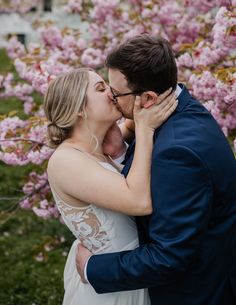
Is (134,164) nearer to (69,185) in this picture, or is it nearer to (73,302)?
(69,185)

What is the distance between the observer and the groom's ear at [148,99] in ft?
7.39

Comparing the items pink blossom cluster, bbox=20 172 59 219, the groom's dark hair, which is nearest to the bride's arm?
the groom's dark hair

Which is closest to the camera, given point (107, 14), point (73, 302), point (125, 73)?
point (125, 73)

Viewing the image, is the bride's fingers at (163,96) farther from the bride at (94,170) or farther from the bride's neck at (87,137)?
the bride's neck at (87,137)

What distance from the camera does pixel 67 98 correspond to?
8.22ft

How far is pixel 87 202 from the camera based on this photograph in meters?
2.44

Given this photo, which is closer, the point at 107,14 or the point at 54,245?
the point at 54,245

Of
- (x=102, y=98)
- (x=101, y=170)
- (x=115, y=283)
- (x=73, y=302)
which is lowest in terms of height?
(x=73, y=302)

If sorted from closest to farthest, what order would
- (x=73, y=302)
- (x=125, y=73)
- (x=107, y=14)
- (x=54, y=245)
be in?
(x=125, y=73), (x=73, y=302), (x=54, y=245), (x=107, y=14)

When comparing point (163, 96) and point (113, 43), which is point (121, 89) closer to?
point (163, 96)

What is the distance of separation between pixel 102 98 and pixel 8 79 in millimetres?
3082

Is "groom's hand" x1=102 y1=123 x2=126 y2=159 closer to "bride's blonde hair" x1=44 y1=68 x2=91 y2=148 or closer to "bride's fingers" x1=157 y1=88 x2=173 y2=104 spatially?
"bride's blonde hair" x1=44 y1=68 x2=91 y2=148

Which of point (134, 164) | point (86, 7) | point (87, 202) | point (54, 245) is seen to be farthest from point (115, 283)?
point (86, 7)

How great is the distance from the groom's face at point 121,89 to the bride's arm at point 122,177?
75 millimetres
